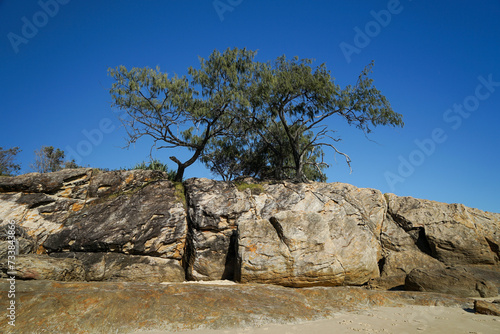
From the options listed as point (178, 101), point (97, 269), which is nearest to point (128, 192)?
point (97, 269)

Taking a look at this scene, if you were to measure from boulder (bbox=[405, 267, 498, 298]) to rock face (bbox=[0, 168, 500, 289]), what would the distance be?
396 millimetres

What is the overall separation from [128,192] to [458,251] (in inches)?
495

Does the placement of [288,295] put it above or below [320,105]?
below

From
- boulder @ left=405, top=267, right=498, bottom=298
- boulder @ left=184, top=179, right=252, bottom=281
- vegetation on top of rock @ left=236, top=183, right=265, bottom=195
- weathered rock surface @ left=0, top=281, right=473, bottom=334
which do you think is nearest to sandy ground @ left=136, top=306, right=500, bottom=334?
weathered rock surface @ left=0, top=281, right=473, bottom=334

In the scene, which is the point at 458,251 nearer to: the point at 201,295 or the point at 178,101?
the point at 201,295

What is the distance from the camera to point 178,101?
50.4 ft

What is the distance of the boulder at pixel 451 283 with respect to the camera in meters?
10.4

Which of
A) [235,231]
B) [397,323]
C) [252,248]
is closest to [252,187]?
[235,231]

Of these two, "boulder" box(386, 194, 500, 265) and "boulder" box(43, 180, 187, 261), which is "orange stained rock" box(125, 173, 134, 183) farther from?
"boulder" box(386, 194, 500, 265)

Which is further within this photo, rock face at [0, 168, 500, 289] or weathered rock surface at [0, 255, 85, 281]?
rock face at [0, 168, 500, 289]

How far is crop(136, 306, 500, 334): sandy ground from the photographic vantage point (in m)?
7.10

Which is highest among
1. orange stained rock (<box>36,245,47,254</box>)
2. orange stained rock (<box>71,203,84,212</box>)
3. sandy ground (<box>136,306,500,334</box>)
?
orange stained rock (<box>71,203,84,212</box>)

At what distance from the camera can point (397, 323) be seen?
304 inches

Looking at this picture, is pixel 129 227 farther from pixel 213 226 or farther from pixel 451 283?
pixel 451 283
